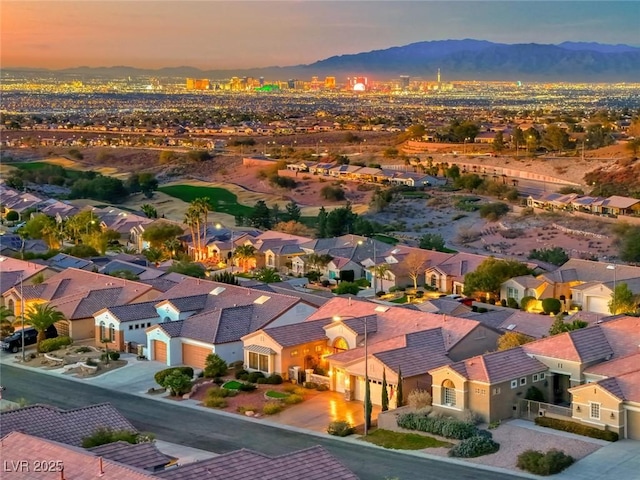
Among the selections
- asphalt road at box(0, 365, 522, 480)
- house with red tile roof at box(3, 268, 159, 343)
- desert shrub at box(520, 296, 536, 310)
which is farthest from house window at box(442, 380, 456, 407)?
desert shrub at box(520, 296, 536, 310)

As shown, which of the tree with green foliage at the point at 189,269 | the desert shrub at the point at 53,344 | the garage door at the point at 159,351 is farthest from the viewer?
the tree with green foliage at the point at 189,269

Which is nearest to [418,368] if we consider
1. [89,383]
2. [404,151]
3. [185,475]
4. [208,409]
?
[208,409]

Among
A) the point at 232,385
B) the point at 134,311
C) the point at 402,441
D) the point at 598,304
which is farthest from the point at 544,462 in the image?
the point at 598,304

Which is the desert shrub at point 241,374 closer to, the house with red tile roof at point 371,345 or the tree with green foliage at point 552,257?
the house with red tile roof at point 371,345

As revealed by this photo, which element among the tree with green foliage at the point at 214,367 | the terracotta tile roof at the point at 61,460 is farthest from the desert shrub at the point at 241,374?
the terracotta tile roof at the point at 61,460

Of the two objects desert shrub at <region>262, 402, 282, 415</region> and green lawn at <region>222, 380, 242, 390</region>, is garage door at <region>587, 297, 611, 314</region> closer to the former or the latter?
green lawn at <region>222, 380, 242, 390</region>

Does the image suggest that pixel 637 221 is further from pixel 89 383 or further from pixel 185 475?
pixel 185 475

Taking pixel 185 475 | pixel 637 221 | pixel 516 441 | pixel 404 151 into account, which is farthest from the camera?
pixel 404 151
